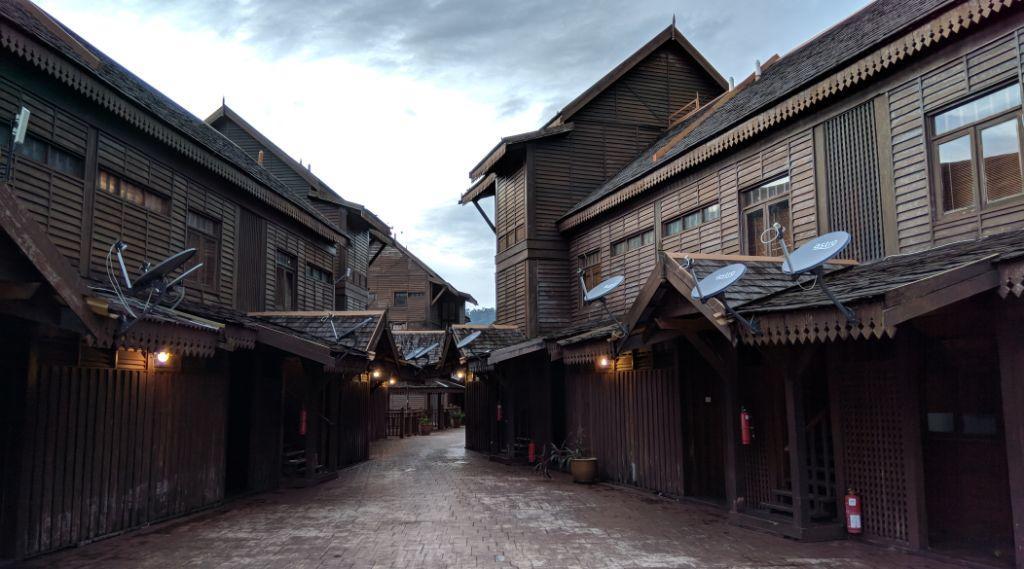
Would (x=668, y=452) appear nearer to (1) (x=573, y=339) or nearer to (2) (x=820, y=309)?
(1) (x=573, y=339)

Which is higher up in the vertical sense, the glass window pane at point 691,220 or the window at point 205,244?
the glass window pane at point 691,220

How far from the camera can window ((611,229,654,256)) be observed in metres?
16.0

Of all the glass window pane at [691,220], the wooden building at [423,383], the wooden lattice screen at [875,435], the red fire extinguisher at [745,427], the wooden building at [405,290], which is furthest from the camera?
the wooden building at [405,290]

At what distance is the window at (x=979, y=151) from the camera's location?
26.7 ft

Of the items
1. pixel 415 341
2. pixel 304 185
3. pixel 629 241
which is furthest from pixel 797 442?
pixel 415 341

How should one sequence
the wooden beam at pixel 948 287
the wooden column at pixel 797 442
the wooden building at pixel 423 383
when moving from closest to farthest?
1. the wooden beam at pixel 948 287
2. the wooden column at pixel 797 442
3. the wooden building at pixel 423 383

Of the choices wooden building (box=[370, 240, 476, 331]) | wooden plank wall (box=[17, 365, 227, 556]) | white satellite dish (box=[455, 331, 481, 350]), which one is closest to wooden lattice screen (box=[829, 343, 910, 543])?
wooden plank wall (box=[17, 365, 227, 556])

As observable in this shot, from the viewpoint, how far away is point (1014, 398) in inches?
279

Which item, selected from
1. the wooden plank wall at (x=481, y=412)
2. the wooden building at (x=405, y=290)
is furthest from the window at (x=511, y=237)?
the wooden building at (x=405, y=290)

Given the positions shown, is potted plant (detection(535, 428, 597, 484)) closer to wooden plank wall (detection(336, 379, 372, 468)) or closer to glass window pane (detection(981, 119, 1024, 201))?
wooden plank wall (detection(336, 379, 372, 468))

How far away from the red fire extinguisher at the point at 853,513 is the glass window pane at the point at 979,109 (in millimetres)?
4868

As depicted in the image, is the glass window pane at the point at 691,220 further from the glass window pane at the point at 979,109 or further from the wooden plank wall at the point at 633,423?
the glass window pane at the point at 979,109

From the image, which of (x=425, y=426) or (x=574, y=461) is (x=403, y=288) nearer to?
(x=425, y=426)

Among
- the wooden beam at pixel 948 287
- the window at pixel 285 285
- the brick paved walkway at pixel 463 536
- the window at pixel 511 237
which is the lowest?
Answer: the brick paved walkway at pixel 463 536
